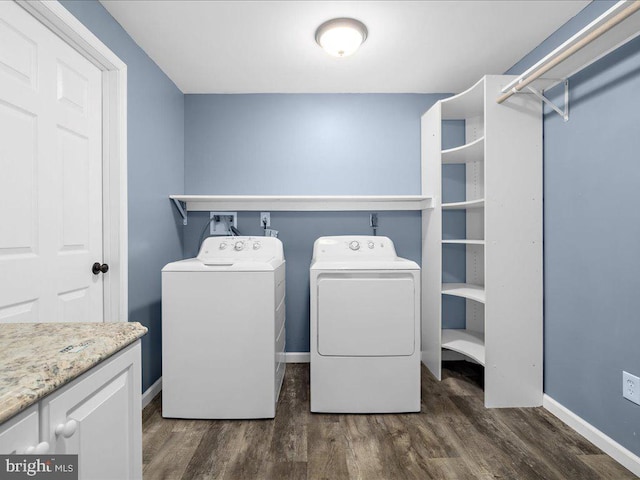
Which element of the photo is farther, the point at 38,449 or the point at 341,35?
the point at 341,35

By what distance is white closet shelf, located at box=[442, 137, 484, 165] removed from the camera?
2.22 metres

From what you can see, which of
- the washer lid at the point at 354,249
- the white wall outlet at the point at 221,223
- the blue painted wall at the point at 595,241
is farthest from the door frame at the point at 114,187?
the blue painted wall at the point at 595,241

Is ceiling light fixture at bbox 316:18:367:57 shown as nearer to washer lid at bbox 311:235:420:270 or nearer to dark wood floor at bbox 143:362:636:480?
washer lid at bbox 311:235:420:270

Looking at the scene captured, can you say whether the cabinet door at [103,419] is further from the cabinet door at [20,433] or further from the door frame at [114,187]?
the door frame at [114,187]

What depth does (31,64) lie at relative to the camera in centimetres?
133

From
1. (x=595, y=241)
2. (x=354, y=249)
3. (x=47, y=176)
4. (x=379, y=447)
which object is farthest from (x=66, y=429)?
(x=595, y=241)

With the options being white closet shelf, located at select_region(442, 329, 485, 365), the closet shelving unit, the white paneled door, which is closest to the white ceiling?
the closet shelving unit

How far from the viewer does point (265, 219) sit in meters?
2.70

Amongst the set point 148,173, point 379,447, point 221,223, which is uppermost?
point 148,173

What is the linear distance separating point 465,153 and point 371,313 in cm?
140

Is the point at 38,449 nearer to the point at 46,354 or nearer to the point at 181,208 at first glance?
the point at 46,354

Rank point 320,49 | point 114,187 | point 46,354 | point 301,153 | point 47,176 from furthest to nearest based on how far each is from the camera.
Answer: point 301,153 → point 320,49 → point 114,187 → point 47,176 → point 46,354

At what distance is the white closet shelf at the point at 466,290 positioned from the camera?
7.20 ft

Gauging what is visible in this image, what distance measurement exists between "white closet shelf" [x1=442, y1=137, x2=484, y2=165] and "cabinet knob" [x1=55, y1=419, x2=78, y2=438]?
91.9 inches
